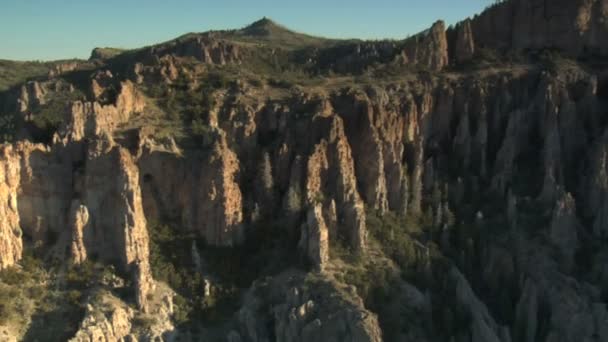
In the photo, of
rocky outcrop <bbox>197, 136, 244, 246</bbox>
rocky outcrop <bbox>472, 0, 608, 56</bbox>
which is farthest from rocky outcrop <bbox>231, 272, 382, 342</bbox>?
rocky outcrop <bbox>472, 0, 608, 56</bbox>

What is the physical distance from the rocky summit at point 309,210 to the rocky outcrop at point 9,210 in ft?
0.31

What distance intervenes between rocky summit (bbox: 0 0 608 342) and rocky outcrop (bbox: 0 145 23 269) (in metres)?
0.09

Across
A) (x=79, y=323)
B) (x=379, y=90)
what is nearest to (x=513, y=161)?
(x=379, y=90)

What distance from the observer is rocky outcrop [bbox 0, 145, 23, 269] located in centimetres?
3772

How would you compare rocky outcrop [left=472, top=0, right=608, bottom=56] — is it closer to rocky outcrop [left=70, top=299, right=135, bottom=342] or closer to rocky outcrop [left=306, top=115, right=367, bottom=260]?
rocky outcrop [left=306, top=115, right=367, bottom=260]

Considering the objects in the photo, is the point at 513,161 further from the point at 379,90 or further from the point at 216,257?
the point at 216,257

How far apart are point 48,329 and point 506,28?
151 feet

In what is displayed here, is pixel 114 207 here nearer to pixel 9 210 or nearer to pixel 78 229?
pixel 78 229

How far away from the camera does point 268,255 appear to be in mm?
43125

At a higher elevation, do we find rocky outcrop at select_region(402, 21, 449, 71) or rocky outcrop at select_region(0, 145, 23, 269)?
rocky outcrop at select_region(402, 21, 449, 71)

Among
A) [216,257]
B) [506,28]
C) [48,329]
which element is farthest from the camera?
[506,28]

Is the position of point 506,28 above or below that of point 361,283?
above

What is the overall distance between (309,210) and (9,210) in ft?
52.1

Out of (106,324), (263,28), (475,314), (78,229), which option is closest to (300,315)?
(106,324)
